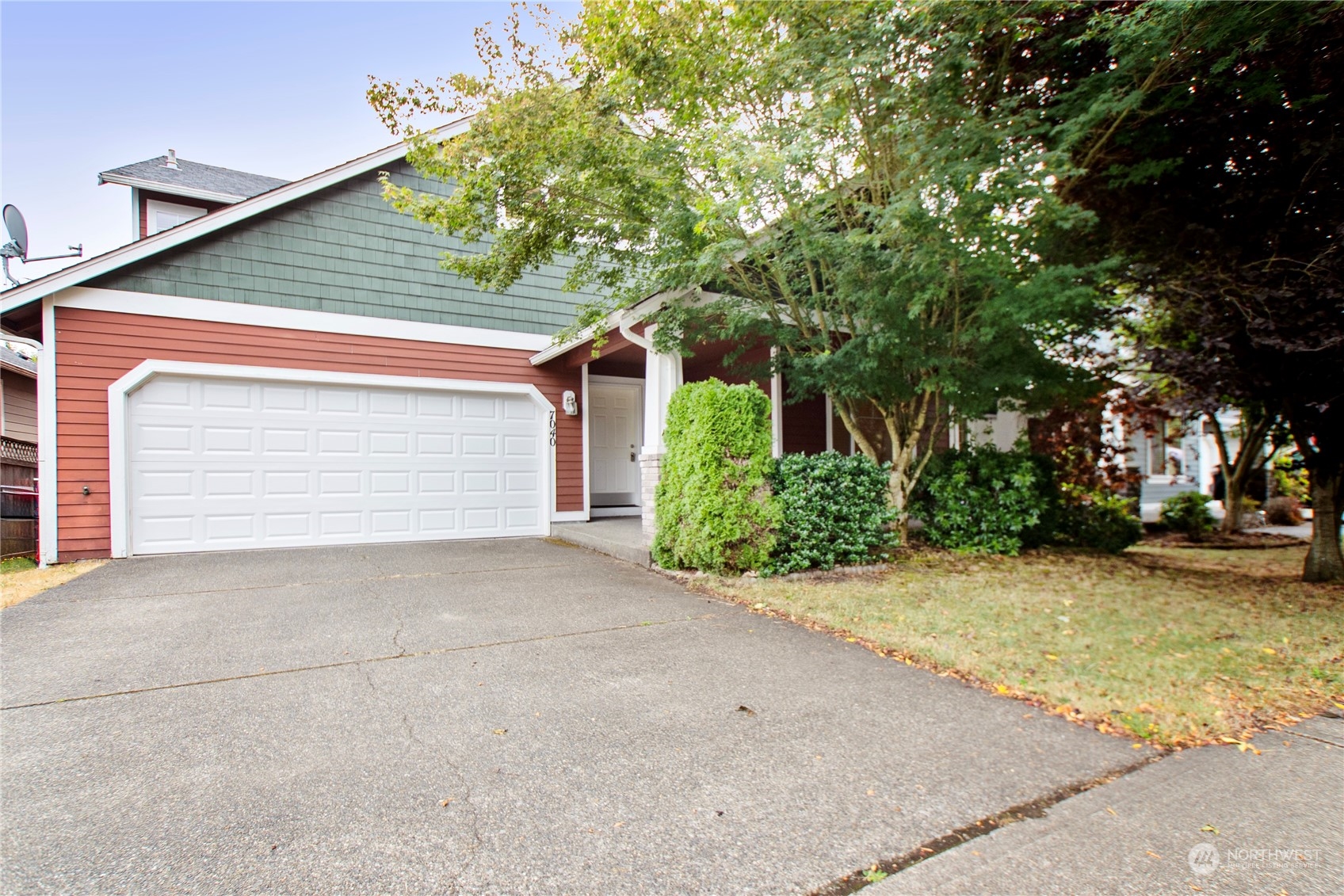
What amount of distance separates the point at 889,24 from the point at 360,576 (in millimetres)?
6385

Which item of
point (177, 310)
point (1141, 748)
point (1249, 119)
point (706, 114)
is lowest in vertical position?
point (1141, 748)

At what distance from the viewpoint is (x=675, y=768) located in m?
2.44

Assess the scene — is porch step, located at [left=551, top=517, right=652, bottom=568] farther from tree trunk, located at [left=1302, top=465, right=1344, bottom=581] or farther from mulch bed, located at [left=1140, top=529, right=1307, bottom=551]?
mulch bed, located at [left=1140, top=529, right=1307, bottom=551]

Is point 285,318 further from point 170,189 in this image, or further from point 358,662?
point 358,662

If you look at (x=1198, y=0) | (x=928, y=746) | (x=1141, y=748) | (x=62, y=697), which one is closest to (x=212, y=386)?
(x=62, y=697)

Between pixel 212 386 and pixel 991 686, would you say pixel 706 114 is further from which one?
pixel 212 386

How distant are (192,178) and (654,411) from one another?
354 inches

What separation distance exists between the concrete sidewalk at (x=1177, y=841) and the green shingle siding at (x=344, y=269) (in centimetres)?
838

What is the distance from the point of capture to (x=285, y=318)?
25.9ft

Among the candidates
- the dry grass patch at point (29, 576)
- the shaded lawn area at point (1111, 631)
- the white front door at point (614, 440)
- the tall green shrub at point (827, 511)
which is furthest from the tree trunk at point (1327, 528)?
the dry grass patch at point (29, 576)

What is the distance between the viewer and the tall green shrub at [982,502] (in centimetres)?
767

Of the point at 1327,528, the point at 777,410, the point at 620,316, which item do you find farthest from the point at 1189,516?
the point at 620,316

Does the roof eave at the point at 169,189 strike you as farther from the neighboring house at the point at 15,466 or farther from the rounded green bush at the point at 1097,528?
the rounded green bush at the point at 1097,528

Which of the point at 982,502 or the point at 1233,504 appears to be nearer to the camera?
the point at 982,502
